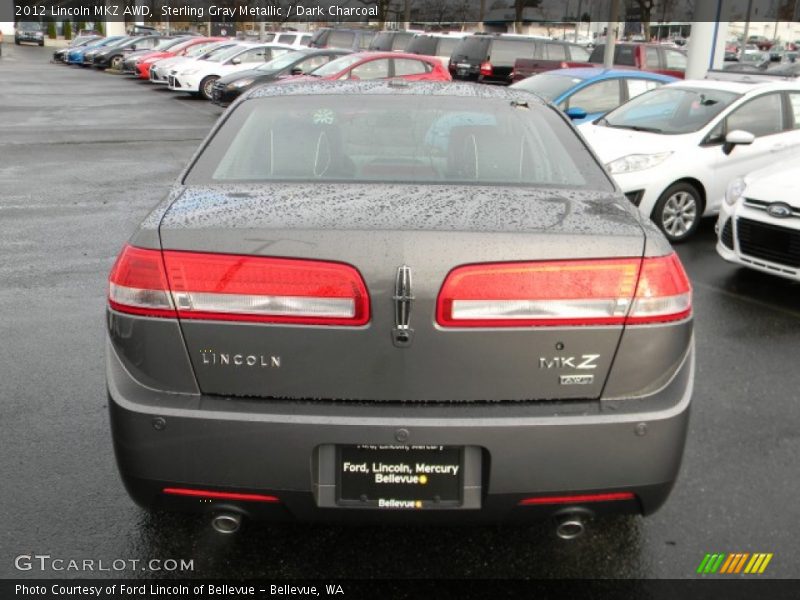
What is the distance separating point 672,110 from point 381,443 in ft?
24.1

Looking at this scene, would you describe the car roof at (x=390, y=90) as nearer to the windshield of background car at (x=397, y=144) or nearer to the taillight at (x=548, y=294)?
the windshield of background car at (x=397, y=144)

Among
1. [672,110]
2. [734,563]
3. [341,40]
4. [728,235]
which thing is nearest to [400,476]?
[734,563]

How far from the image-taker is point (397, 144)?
132 inches

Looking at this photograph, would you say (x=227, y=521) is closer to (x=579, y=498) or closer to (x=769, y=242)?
(x=579, y=498)

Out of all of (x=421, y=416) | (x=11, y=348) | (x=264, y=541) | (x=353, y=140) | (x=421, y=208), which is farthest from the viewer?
(x=11, y=348)

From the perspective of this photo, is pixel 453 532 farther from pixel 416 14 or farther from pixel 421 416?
pixel 416 14

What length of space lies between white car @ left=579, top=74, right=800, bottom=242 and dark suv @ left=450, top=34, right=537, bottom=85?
15.9 meters

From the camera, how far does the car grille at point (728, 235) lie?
21.3ft

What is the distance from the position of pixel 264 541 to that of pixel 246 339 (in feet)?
3.27

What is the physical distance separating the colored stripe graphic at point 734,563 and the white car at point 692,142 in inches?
197

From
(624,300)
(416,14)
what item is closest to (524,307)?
(624,300)

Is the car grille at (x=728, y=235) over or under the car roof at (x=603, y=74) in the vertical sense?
under

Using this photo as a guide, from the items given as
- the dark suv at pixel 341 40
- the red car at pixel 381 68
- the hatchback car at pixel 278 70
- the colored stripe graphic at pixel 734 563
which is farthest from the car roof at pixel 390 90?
the dark suv at pixel 341 40

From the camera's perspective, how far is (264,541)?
3053 mm
